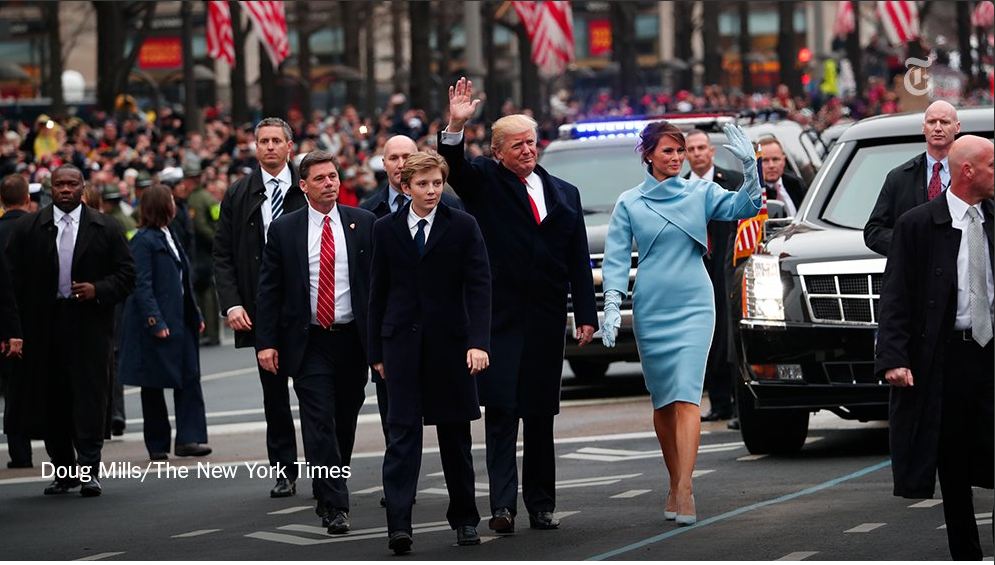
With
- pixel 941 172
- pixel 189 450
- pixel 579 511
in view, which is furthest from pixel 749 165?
pixel 189 450

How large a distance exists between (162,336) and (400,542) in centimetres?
530

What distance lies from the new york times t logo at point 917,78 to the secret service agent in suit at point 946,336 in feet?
12.5

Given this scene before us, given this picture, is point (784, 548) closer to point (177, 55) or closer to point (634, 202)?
point (634, 202)

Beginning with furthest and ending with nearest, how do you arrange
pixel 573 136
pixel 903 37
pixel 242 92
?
pixel 242 92, pixel 903 37, pixel 573 136

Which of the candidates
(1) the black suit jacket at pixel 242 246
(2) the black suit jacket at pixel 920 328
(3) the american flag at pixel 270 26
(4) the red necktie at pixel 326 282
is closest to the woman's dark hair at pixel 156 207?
(1) the black suit jacket at pixel 242 246

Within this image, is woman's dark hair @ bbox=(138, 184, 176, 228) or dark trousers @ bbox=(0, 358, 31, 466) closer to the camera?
dark trousers @ bbox=(0, 358, 31, 466)

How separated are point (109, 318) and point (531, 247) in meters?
3.69

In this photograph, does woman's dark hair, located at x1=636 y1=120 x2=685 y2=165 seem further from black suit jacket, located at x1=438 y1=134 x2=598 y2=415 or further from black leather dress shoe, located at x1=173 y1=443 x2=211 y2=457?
black leather dress shoe, located at x1=173 y1=443 x2=211 y2=457

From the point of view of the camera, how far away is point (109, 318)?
43.3ft

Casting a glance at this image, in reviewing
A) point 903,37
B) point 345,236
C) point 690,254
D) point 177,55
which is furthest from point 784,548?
point 177,55

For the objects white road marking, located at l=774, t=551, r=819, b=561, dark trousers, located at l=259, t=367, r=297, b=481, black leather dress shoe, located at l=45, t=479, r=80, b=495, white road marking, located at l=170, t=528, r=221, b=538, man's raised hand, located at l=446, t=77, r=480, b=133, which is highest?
man's raised hand, located at l=446, t=77, r=480, b=133

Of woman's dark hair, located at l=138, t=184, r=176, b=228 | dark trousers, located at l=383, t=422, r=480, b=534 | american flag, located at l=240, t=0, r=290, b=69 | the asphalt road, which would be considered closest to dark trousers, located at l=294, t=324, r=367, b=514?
the asphalt road

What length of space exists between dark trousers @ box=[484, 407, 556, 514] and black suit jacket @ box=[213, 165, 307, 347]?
7.18 ft

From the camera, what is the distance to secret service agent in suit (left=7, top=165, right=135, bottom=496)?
1300 cm
